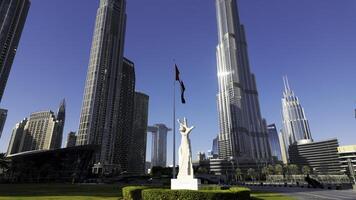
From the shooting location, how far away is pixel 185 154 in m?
30.2

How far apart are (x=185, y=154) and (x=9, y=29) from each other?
187m

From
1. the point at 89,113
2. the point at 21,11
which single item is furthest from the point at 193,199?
Result: the point at 21,11

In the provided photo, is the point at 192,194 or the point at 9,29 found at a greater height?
the point at 9,29

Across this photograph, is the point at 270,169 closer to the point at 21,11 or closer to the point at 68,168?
the point at 68,168

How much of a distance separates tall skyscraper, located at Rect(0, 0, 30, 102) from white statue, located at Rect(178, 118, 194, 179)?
17317cm

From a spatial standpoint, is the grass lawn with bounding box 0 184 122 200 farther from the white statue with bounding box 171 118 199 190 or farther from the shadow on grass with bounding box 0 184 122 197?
the white statue with bounding box 171 118 199 190

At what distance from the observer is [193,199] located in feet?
70.2

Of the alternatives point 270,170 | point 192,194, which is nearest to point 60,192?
point 192,194

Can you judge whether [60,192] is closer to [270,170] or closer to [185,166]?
[185,166]

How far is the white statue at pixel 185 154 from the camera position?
29.1 meters

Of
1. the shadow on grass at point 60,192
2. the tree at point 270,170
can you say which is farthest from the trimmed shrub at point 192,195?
the tree at point 270,170

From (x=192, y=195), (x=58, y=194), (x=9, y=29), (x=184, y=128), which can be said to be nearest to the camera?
(x=192, y=195)

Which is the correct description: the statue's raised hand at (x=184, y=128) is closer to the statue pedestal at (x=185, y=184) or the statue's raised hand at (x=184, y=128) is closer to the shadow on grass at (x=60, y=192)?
the statue pedestal at (x=185, y=184)

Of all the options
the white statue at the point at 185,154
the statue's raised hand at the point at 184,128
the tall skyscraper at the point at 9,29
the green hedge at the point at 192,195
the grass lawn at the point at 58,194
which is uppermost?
the tall skyscraper at the point at 9,29
